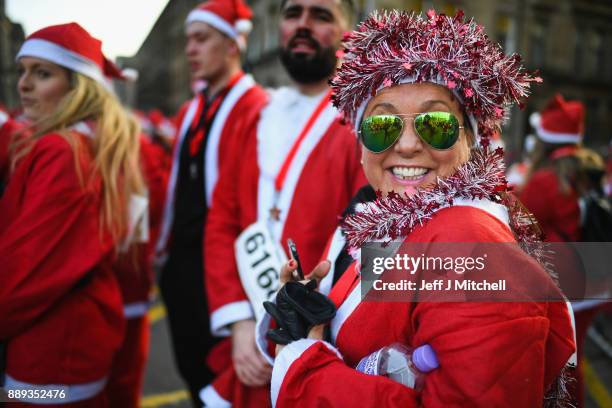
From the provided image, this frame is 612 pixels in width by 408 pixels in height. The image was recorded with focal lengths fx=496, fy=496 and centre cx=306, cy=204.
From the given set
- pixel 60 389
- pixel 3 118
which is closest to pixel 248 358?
pixel 60 389

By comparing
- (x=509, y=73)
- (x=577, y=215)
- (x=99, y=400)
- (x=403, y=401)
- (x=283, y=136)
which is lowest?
(x=99, y=400)

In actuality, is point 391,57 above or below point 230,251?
above

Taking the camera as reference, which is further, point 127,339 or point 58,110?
point 127,339

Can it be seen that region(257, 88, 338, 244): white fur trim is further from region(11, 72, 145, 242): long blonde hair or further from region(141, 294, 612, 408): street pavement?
region(141, 294, 612, 408): street pavement

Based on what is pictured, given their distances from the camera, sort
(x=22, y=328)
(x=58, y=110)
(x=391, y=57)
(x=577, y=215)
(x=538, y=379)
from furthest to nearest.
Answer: (x=577, y=215)
(x=58, y=110)
(x=22, y=328)
(x=391, y=57)
(x=538, y=379)

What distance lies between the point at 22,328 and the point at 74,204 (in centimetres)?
54

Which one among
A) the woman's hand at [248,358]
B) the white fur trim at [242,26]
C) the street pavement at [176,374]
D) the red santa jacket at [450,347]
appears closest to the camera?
the red santa jacket at [450,347]

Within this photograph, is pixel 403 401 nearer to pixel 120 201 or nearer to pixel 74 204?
pixel 74 204

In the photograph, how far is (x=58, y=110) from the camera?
2.30m

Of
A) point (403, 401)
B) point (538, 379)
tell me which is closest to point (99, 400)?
point (403, 401)

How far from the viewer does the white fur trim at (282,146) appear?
216cm

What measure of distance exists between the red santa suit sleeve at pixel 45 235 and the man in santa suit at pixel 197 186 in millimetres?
858

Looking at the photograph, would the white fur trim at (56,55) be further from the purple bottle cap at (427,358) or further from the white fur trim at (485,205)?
the purple bottle cap at (427,358)

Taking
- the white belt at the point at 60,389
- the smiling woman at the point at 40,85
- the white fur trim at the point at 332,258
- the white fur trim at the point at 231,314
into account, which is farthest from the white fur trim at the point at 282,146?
the white belt at the point at 60,389
